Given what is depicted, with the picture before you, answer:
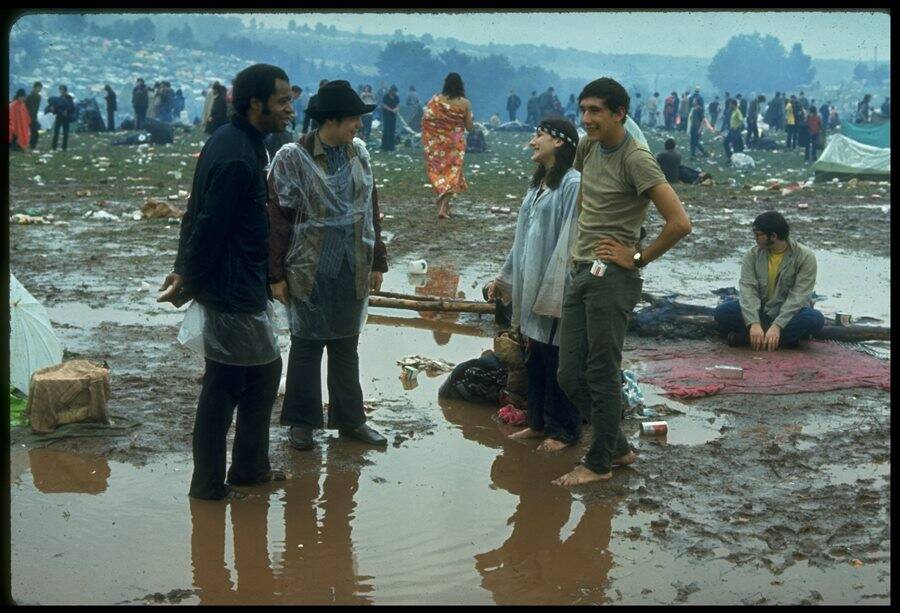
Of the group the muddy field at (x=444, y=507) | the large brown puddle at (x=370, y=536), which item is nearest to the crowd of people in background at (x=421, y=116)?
the muddy field at (x=444, y=507)

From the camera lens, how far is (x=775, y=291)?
7.83 metres

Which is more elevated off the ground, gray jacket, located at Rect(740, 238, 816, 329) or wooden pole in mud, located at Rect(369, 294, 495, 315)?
gray jacket, located at Rect(740, 238, 816, 329)

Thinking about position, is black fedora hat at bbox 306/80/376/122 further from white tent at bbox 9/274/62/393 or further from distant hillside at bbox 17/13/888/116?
distant hillside at bbox 17/13/888/116

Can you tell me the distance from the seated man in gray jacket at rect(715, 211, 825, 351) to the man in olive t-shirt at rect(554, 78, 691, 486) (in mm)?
2763

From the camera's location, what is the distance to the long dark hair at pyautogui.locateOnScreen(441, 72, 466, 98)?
13555 mm

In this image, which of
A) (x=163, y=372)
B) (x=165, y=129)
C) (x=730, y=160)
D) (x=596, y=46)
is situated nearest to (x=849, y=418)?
(x=163, y=372)

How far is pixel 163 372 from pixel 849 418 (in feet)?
12.9

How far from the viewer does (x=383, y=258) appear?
5.85 m

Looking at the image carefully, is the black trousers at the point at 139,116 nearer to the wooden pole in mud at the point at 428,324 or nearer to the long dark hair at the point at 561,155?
the wooden pole in mud at the point at 428,324

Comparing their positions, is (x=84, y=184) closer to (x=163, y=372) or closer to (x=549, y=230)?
(x=163, y=372)

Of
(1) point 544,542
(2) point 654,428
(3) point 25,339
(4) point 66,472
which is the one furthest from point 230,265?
(2) point 654,428

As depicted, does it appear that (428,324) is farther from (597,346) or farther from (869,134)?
(869,134)

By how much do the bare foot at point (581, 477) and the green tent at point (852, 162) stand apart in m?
18.3

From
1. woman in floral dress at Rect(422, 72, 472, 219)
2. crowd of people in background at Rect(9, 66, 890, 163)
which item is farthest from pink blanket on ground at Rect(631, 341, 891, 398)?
crowd of people in background at Rect(9, 66, 890, 163)
